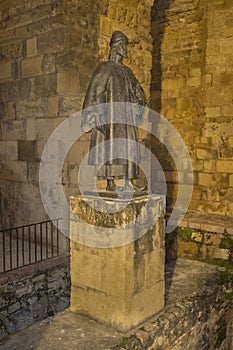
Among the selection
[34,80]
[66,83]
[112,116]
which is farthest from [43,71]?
[112,116]

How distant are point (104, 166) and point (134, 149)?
0.34 metres

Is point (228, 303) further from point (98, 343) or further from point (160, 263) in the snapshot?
point (98, 343)

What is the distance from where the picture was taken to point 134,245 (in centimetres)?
347

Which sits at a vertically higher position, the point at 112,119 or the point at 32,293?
the point at 112,119

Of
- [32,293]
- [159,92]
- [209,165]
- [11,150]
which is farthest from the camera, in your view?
[159,92]

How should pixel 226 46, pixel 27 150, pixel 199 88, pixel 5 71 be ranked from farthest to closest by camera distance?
pixel 199 88, pixel 226 46, pixel 5 71, pixel 27 150

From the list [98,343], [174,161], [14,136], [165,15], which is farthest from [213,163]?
[98,343]

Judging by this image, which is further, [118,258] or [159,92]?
[159,92]

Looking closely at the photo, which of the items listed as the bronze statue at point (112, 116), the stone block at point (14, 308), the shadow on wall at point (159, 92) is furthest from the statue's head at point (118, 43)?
the shadow on wall at point (159, 92)

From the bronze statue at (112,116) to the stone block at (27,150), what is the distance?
2.61 m

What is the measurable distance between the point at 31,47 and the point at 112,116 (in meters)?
3.04

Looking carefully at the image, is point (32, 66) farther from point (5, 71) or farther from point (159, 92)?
point (159, 92)

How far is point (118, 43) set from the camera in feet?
12.0

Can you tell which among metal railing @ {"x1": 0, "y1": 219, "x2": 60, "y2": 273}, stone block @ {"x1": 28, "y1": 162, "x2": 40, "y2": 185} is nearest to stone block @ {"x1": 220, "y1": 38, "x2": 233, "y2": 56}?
stone block @ {"x1": 28, "y1": 162, "x2": 40, "y2": 185}
